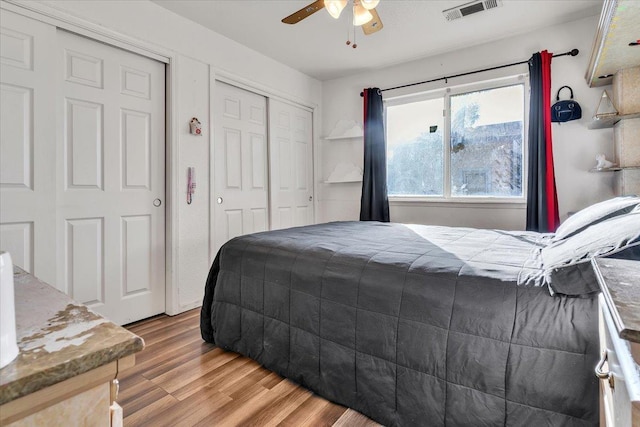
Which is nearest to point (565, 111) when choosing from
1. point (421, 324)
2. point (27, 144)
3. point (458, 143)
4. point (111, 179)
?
point (458, 143)

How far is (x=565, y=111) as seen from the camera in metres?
2.89

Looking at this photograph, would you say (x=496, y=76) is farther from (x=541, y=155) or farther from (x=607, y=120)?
(x=607, y=120)

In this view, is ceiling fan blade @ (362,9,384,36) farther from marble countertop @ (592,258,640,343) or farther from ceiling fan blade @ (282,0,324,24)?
marble countertop @ (592,258,640,343)

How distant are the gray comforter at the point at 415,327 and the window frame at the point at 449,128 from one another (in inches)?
51.8

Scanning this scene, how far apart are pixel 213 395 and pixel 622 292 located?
1688mm

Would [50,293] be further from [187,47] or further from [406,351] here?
[187,47]

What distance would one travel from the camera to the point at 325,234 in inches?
89.0

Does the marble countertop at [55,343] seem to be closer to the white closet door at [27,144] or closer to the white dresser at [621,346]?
the white dresser at [621,346]

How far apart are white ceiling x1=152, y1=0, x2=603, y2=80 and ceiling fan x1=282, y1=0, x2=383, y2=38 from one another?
602mm

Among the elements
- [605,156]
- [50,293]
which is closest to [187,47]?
[50,293]

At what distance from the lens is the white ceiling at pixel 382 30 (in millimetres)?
2680

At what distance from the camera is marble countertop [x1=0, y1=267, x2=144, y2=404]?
440 millimetres

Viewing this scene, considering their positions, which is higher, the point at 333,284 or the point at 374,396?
the point at 333,284

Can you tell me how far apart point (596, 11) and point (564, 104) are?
748 mm
